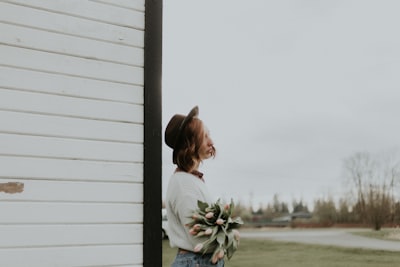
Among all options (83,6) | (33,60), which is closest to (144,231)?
(33,60)

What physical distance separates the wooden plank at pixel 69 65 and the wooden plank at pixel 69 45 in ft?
0.11

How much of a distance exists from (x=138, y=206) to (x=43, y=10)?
144cm

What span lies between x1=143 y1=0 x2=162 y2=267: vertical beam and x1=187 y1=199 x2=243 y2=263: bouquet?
41.2 inches

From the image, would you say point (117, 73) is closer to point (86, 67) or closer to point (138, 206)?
point (86, 67)

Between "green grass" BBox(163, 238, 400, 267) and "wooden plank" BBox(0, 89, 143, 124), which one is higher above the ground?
"wooden plank" BBox(0, 89, 143, 124)

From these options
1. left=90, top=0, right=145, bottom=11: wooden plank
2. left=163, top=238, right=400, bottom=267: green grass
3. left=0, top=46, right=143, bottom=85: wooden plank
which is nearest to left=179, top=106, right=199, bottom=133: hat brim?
left=0, top=46, right=143, bottom=85: wooden plank

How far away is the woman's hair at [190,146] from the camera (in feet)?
9.20

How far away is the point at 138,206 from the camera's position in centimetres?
360

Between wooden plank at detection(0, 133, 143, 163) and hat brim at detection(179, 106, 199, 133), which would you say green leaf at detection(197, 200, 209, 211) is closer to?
hat brim at detection(179, 106, 199, 133)

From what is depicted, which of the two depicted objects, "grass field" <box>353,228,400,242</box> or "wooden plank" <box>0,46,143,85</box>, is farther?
"grass field" <box>353,228,400,242</box>

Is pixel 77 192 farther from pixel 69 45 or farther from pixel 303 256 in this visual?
pixel 303 256

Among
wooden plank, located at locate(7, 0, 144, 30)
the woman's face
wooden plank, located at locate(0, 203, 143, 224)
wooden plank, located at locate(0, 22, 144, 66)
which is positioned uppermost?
wooden plank, located at locate(7, 0, 144, 30)

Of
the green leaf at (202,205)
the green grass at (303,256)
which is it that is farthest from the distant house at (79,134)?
the green grass at (303,256)

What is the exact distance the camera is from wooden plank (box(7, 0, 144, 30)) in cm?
346
